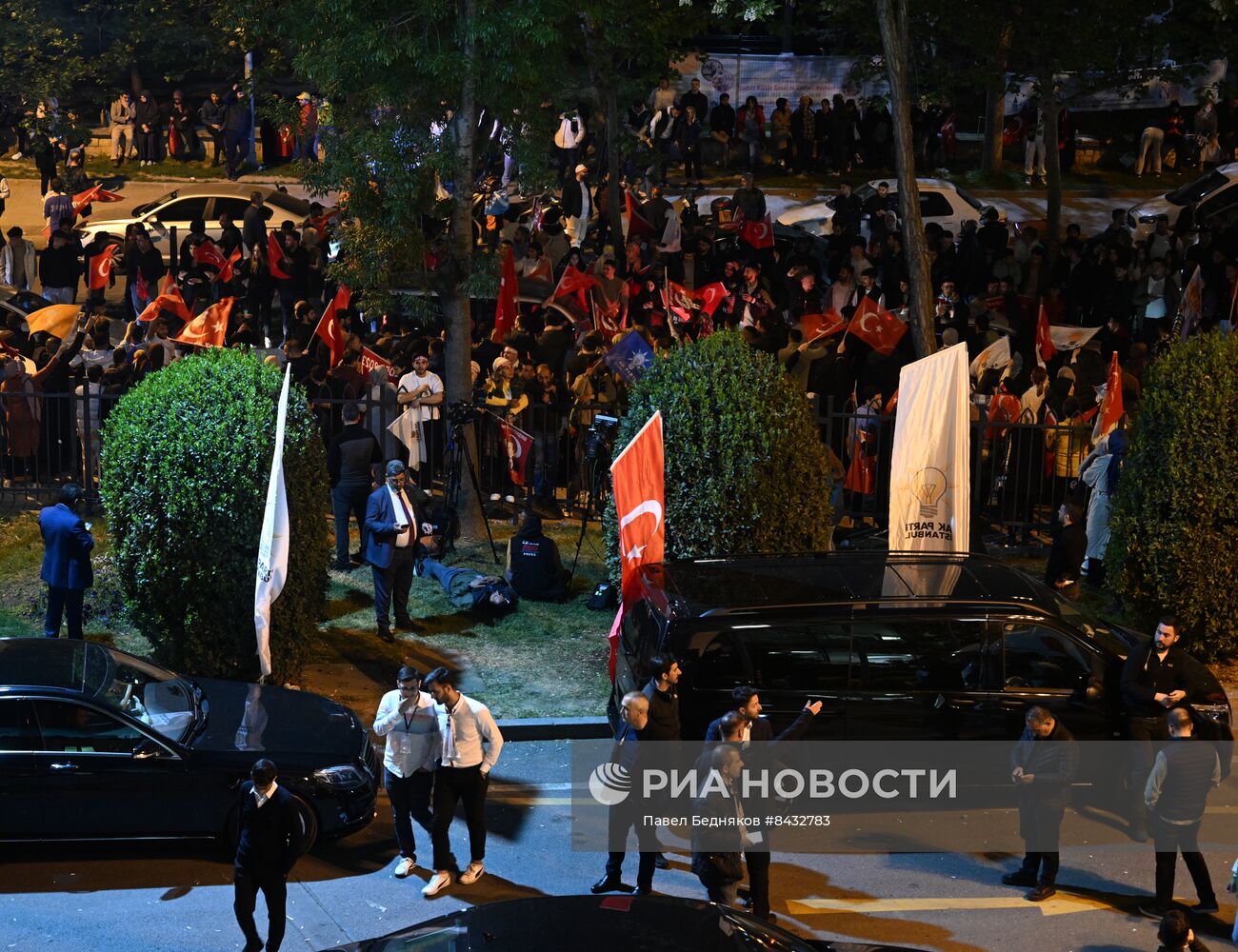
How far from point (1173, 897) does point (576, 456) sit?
9.13 m

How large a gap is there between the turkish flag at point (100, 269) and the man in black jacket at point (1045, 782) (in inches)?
775

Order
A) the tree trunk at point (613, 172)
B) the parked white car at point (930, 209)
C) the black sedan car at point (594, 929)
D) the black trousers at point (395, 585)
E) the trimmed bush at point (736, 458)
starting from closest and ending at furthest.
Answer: the black sedan car at point (594, 929), the trimmed bush at point (736, 458), the black trousers at point (395, 585), the tree trunk at point (613, 172), the parked white car at point (930, 209)

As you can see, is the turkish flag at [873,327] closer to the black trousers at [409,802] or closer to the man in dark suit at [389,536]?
the man in dark suit at [389,536]

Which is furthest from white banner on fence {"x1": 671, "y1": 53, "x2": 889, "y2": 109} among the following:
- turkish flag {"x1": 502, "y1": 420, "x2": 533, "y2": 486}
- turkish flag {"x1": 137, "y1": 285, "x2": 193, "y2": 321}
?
turkish flag {"x1": 502, "y1": 420, "x2": 533, "y2": 486}

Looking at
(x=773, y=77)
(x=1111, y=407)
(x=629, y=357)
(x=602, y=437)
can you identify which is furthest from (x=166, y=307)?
(x=773, y=77)

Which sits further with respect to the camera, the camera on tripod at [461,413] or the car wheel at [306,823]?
the camera on tripod at [461,413]

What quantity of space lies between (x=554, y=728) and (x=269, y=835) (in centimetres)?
382

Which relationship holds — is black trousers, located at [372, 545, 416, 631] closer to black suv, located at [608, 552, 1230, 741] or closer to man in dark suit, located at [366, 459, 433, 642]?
man in dark suit, located at [366, 459, 433, 642]

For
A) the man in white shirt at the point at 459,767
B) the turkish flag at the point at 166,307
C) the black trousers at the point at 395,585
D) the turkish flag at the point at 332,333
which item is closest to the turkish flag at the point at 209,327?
the turkish flag at the point at 332,333

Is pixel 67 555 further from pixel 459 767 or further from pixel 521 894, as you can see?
pixel 521 894

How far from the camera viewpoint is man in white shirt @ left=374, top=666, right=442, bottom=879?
9086mm

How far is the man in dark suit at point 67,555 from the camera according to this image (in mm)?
12469

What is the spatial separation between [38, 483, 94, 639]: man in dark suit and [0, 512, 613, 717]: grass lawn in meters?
0.68

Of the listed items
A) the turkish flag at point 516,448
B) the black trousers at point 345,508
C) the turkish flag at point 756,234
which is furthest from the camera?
the turkish flag at point 756,234
